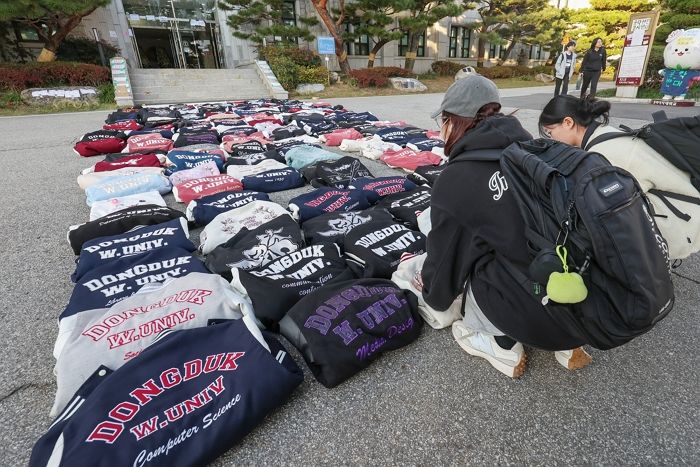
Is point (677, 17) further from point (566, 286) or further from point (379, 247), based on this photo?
point (566, 286)

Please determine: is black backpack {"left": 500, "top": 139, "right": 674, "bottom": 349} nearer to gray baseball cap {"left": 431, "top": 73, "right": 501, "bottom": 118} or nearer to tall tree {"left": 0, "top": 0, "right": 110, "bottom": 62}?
gray baseball cap {"left": 431, "top": 73, "right": 501, "bottom": 118}

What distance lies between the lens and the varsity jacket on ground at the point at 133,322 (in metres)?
1.23

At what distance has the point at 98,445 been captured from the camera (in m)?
0.96

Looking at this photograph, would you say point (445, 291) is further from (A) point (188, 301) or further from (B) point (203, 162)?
(B) point (203, 162)

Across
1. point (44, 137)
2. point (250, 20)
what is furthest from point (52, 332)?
point (250, 20)

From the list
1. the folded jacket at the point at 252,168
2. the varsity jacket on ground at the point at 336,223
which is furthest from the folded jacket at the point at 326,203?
the folded jacket at the point at 252,168

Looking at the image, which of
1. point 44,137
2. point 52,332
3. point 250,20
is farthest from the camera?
point 250,20

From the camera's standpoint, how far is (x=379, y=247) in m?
2.00

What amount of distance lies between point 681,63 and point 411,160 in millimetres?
9268

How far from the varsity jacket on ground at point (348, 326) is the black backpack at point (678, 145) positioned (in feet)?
3.71

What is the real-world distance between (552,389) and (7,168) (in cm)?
609

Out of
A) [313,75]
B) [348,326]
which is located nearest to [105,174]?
[348,326]

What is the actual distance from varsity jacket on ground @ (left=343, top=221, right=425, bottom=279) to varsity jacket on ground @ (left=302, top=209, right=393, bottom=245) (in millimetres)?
114

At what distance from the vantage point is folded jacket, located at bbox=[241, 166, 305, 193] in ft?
10.9
